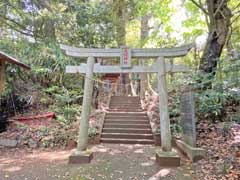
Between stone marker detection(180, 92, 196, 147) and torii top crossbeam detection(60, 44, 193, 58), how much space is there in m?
1.12

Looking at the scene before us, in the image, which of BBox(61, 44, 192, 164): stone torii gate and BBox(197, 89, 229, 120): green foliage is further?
BBox(197, 89, 229, 120): green foliage

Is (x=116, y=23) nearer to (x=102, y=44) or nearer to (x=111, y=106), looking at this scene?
(x=102, y=44)

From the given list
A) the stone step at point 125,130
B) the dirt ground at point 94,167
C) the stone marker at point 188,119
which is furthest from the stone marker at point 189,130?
the stone step at point 125,130

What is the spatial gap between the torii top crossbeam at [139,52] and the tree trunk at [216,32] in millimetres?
1740

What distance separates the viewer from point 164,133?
5793 millimetres

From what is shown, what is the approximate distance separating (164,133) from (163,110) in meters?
0.57

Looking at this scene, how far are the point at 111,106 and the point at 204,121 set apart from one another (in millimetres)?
5669

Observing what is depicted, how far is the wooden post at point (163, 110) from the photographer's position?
577cm

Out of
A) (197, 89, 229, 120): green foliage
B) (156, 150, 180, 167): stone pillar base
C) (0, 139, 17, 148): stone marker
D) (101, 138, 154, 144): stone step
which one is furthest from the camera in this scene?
(101, 138, 154, 144): stone step

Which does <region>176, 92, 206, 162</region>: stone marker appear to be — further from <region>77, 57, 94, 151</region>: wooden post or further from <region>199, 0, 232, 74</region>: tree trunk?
<region>77, 57, 94, 151</region>: wooden post

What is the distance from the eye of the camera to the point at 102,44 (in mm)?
10547

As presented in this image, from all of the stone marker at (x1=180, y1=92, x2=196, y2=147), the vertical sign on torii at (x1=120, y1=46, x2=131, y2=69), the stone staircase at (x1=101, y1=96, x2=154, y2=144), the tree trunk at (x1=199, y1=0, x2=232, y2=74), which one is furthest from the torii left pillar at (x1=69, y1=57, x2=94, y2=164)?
the tree trunk at (x1=199, y1=0, x2=232, y2=74)

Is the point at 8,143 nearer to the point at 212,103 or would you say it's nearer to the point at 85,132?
the point at 85,132

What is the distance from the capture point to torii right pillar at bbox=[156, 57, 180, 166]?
18.1ft
